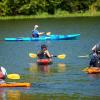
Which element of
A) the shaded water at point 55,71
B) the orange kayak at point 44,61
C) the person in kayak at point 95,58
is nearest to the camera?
the shaded water at point 55,71

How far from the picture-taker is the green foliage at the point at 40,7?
82188mm

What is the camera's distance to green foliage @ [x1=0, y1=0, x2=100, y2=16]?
82.2 meters

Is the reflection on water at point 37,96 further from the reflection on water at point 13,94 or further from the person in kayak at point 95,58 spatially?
the person in kayak at point 95,58

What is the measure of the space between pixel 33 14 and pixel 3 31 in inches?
932

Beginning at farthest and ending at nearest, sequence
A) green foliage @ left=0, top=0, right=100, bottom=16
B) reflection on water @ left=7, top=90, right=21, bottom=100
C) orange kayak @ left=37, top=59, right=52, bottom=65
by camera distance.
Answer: green foliage @ left=0, top=0, right=100, bottom=16 < orange kayak @ left=37, top=59, right=52, bottom=65 < reflection on water @ left=7, top=90, right=21, bottom=100

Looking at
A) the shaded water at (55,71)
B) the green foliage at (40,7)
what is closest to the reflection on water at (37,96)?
the shaded water at (55,71)

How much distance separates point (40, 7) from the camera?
82875 millimetres

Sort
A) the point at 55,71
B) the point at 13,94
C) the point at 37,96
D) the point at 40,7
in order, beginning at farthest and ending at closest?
the point at 40,7 < the point at 55,71 < the point at 13,94 < the point at 37,96

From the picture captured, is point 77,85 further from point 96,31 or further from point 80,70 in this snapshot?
point 96,31

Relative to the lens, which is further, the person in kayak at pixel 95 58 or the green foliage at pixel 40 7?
the green foliage at pixel 40 7

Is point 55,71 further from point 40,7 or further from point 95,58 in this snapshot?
point 40,7

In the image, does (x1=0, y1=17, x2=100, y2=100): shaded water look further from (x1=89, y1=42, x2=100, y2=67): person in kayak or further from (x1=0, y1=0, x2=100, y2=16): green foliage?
(x1=0, y1=0, x2=100, y2=16): green foliage

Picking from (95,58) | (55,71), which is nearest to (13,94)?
(95,58)

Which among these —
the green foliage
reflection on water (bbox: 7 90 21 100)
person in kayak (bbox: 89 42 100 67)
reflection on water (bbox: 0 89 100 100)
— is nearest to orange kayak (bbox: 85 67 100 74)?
person in kayak (bbox: 89 42 100 67)
